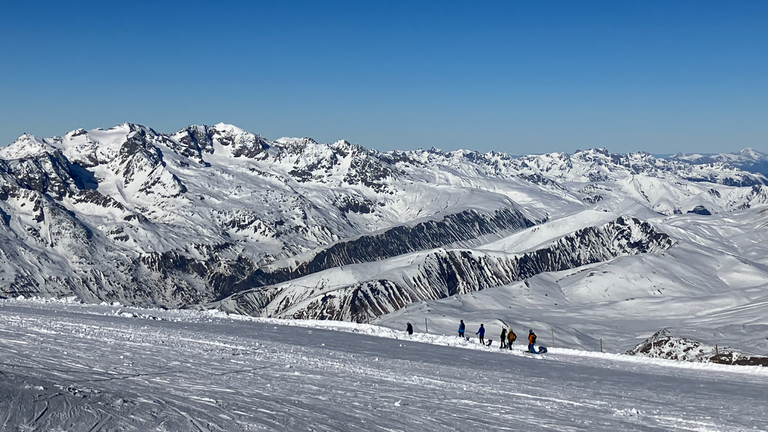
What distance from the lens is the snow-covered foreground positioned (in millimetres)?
19109

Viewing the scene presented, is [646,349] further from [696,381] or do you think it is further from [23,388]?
[23,388]

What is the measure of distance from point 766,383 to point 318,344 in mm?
26548

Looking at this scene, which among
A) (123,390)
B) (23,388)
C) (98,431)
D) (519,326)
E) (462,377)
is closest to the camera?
(98,431)

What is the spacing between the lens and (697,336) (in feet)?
330

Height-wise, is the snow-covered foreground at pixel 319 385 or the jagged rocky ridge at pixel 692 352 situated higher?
the jagged rocky ridge at pixel 692 352

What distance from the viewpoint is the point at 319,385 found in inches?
1056

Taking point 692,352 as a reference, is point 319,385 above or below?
below

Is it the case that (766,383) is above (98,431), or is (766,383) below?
above

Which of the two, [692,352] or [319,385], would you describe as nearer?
[319,385]

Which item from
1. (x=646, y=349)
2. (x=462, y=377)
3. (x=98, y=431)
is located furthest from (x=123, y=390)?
(x=646, y=349)

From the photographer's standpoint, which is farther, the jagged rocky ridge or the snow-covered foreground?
the jagged rocky ridge

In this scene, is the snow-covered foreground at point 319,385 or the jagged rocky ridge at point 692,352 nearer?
the snow-covered foreground at point 319,385

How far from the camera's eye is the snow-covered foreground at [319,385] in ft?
62.7

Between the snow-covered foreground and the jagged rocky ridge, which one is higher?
the jagged rocky ridge
